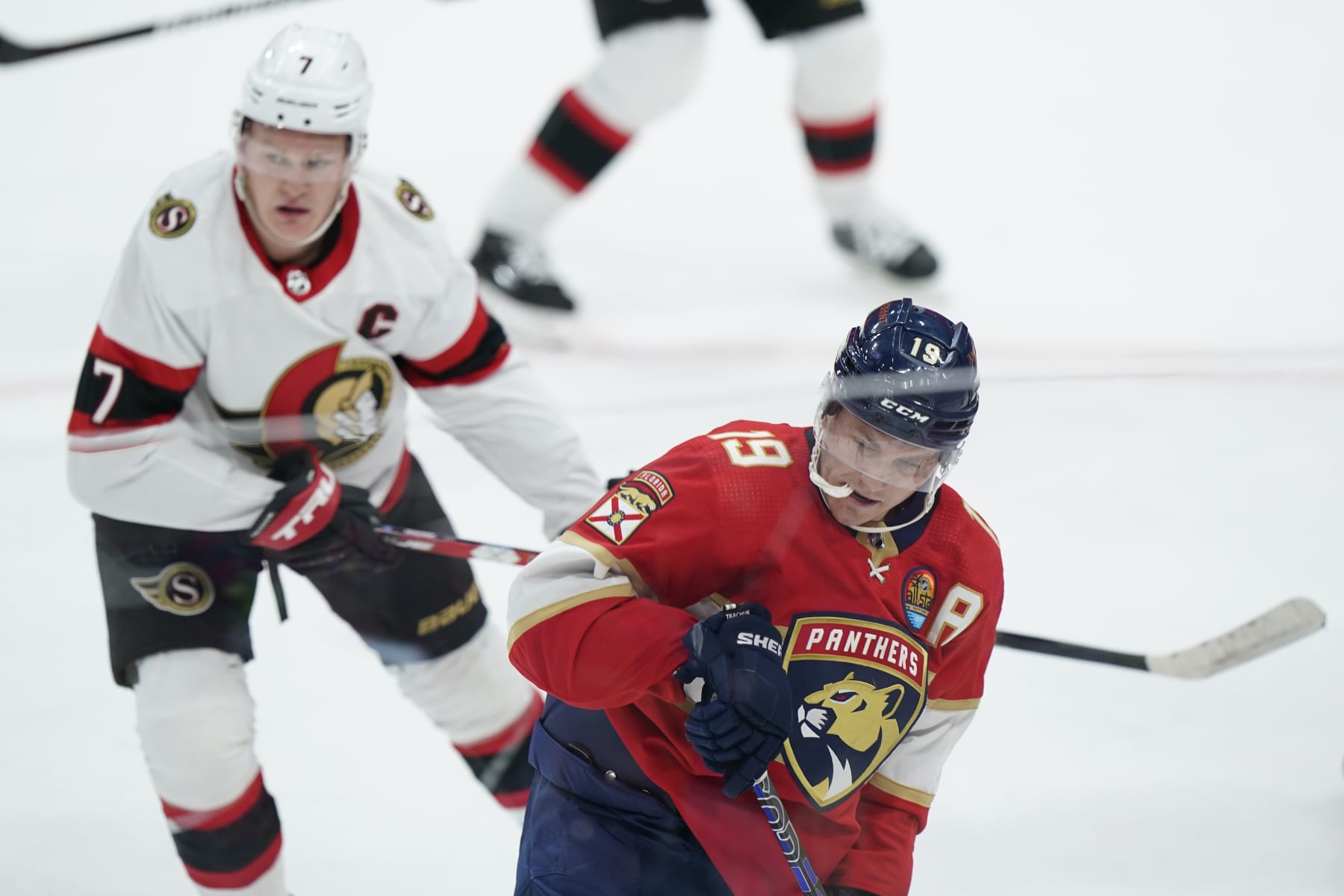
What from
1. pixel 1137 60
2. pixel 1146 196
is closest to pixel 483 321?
pixel 1146 196

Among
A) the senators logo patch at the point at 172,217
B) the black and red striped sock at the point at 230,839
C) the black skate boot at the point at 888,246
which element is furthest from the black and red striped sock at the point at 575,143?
the black and red striped sock at the point at 230,839

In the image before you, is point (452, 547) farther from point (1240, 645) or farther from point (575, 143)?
point (575, 143)

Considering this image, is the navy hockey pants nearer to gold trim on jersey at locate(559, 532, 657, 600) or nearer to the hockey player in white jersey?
gold trim on jersey at locate(559, 532, 657, 600)

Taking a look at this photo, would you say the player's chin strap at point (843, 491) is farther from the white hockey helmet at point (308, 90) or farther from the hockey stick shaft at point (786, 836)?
the white hockey helmet at point (308, 90)

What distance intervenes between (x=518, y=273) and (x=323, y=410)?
1641mm

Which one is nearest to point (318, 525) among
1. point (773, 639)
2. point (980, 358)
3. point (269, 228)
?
point (269, 228)

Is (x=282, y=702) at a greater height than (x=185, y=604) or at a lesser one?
lesser

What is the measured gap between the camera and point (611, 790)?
4.38 feet

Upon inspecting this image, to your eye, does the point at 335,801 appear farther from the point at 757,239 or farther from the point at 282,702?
the point at 757,239

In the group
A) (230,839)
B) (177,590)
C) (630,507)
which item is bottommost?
(230,839)

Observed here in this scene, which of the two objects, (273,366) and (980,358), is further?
(980,358)

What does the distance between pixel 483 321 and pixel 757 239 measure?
2113 millimetres

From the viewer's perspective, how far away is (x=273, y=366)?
64.1 inches

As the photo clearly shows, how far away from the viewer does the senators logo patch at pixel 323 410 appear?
166 cm
